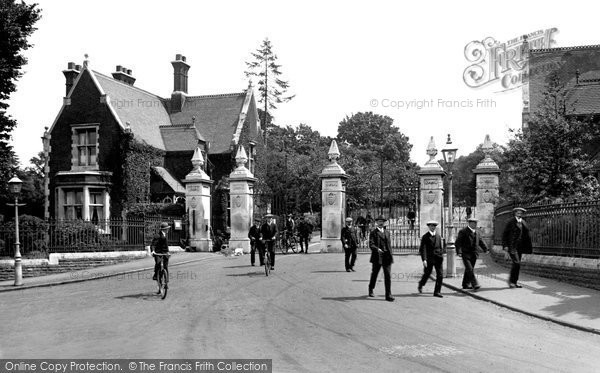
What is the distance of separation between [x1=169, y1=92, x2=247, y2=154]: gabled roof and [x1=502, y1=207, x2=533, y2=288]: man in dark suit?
83.4 feet

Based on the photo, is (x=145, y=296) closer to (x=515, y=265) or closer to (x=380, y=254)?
(x=380, y=254)

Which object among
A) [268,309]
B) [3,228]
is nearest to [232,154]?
[3,228]

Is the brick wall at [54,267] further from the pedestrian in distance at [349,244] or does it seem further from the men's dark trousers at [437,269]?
the men's dark trousers at [437,269]

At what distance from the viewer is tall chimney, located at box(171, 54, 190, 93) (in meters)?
42.0

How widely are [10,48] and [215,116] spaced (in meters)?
20.4

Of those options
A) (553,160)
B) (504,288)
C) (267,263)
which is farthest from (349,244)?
(553,160)

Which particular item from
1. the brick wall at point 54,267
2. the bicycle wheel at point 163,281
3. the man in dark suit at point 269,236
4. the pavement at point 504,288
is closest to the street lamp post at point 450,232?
the pavement at point 504,288

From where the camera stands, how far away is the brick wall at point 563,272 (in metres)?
13.2

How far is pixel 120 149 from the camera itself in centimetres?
3438

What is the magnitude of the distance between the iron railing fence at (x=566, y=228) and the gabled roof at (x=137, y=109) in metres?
25.0

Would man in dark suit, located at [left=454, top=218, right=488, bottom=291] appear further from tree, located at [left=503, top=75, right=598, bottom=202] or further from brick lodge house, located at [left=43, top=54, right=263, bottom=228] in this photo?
brick lodge house, located at [left=43, top=54, right=263, bottom=228]

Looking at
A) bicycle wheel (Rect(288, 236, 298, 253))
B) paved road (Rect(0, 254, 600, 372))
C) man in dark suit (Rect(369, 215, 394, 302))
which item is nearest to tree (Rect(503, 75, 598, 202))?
paved road (Rect(0, 254, 600, 372))

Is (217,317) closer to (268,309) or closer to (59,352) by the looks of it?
(268,309)

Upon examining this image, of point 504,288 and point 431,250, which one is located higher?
point 431,250
